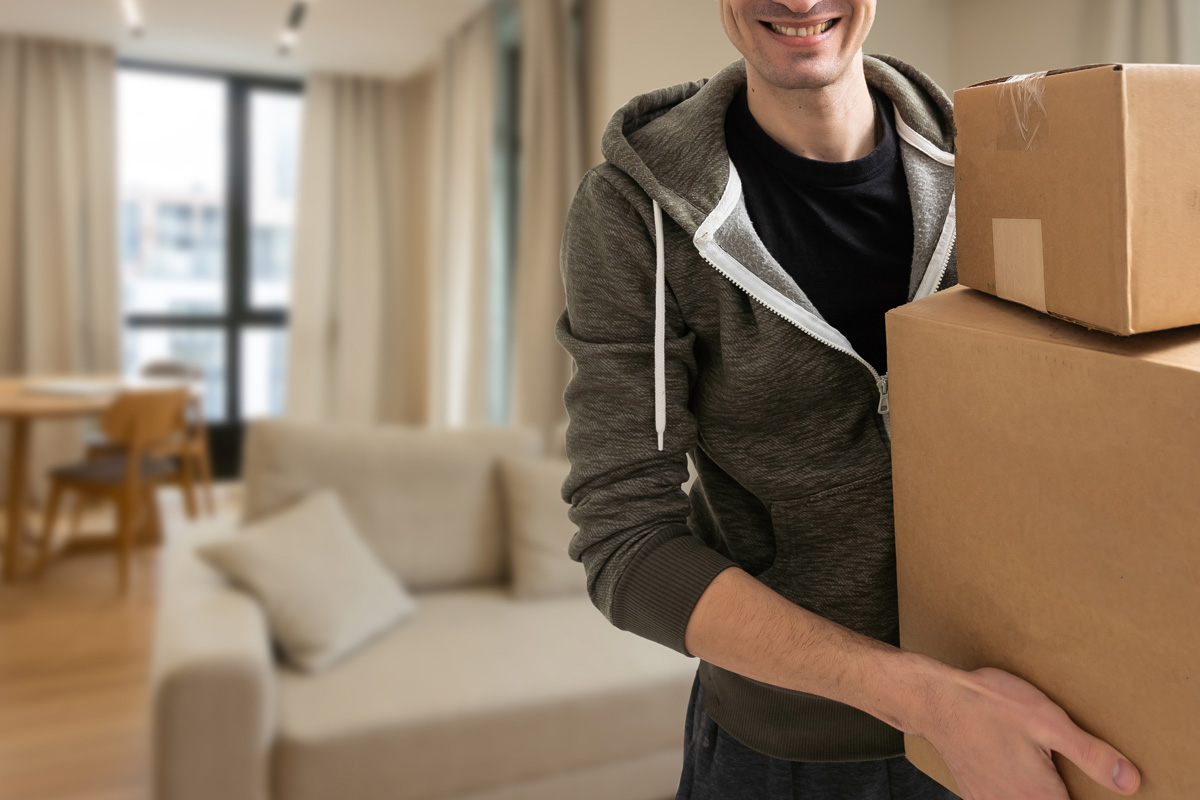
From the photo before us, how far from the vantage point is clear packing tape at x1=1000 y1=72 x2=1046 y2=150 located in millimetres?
485

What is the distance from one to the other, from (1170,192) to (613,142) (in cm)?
38

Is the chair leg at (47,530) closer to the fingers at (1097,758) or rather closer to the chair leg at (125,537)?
the chair leg at (125,537)

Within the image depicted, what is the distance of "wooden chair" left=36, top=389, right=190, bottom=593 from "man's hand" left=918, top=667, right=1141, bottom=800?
11.8 ft

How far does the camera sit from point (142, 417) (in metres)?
3.58

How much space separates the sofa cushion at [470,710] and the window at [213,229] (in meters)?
3.64

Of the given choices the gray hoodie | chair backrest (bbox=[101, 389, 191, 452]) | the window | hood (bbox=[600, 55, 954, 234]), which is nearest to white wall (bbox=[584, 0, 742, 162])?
hood (bbox=[600, 55, 954, 234])

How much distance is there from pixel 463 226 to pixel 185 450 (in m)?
1.62

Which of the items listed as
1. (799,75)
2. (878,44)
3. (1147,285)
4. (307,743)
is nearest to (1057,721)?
(1147,285)

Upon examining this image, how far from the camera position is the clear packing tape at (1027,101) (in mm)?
485

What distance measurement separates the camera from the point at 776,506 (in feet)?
2.38

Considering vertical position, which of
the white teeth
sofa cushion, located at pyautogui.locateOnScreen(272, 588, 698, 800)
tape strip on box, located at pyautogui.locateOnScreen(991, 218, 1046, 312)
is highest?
the white teeth

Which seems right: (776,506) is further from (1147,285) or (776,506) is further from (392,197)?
(392,197)

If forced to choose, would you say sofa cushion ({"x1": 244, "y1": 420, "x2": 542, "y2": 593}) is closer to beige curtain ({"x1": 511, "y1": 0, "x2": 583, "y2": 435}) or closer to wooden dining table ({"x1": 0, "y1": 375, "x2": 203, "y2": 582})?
beige curtain ({"x1": 511, "y1": 0, "x2": 583, "y2": 435})

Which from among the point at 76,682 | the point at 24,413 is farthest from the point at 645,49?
the point at 24,413
